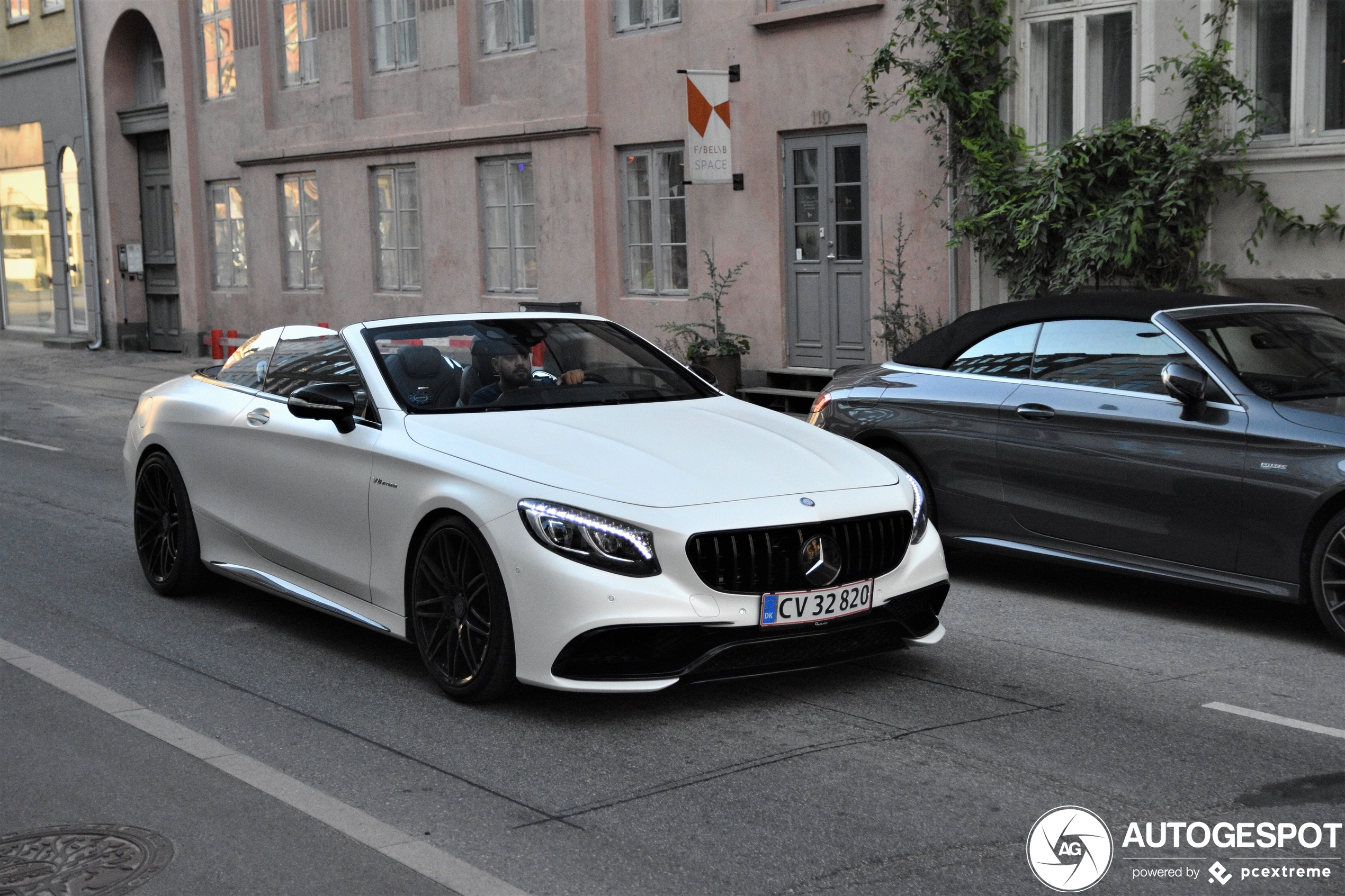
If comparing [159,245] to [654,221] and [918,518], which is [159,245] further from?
[918,518]

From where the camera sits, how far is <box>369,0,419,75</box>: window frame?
22.0 meters

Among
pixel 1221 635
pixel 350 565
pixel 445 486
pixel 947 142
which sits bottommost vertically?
pixel 1221 635

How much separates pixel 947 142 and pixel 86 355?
18.8 metres

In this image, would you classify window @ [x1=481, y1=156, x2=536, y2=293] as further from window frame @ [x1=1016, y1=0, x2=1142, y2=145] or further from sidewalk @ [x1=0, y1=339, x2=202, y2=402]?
window frame @ [x1=1016, y1=0, x2=1142, y2=145]

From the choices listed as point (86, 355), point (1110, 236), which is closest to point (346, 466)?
point (1110, 236)

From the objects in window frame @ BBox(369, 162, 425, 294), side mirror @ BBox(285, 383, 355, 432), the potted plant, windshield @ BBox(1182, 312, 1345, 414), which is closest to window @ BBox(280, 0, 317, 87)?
window frame @ BBox(369, 162, 425, 294)

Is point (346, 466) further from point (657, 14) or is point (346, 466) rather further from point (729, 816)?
point (657, 14)

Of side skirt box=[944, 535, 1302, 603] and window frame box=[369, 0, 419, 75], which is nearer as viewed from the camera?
side skirt box=[944, 535, 1302, 603]

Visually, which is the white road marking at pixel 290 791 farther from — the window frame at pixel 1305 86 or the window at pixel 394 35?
the window at pixel 394 35

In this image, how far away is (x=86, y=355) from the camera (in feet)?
92.1

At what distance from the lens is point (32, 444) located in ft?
49.7

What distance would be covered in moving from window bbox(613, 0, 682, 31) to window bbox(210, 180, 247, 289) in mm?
10091

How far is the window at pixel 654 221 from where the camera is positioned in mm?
18406
